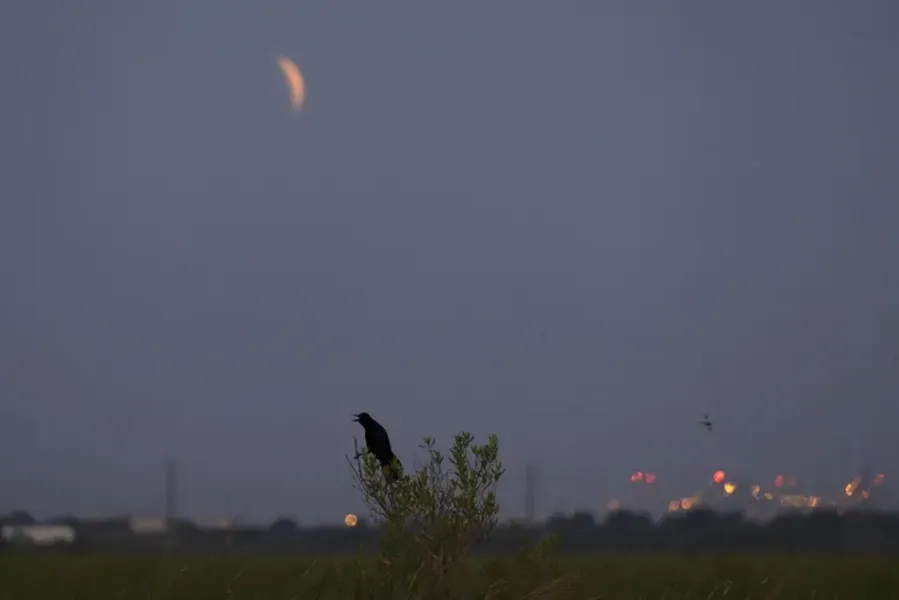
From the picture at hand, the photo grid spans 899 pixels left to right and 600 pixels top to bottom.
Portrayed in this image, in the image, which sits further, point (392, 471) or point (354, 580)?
point (354, 580)

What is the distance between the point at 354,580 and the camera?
11.7 m

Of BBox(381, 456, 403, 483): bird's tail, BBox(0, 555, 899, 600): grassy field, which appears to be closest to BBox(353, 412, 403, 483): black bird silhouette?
BBox(381, 456, 403, 483): bird's tail

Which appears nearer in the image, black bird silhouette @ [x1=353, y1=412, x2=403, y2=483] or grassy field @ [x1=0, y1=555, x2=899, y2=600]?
black bird silhouette @ [x1=353, y1=412, x2=403, y2=483]

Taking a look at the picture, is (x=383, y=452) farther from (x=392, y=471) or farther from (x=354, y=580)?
(x=354, y=580)

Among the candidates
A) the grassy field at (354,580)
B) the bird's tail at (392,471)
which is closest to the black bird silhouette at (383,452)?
the bird's tail at (392,471)

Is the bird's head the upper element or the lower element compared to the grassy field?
upper

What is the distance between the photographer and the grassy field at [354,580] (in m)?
12.5

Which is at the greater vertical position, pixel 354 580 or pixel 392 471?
pixel 392 471

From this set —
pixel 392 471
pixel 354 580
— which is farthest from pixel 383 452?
pixel 354 580

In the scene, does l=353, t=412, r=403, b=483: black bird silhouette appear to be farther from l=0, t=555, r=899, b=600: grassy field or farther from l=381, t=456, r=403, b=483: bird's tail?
l=0, t=555, r=899, b=600: grassy field

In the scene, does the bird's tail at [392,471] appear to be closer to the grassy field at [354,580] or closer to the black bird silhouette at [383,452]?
the black bird silhouette at [383,452]

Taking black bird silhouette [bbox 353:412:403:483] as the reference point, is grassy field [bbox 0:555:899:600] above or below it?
below

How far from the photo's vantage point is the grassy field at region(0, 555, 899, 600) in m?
12.5

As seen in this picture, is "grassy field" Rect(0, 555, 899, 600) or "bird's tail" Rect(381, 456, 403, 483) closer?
"bird's tail" Rect(381, 456, 403, 483)
